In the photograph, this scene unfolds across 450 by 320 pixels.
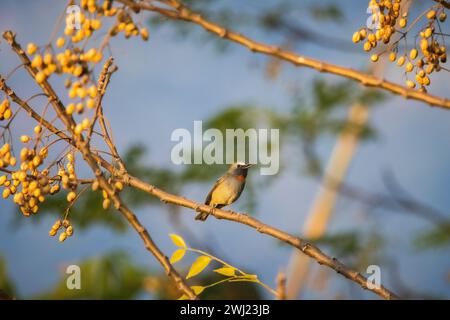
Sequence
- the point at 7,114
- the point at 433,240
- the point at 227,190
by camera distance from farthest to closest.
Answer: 1. the point at 433,240
2. the point at 227,190
3. the point at 7,114

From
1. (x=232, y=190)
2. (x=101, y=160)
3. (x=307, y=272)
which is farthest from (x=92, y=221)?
(x=101, y=160)

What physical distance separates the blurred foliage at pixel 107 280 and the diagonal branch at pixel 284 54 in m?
2.75

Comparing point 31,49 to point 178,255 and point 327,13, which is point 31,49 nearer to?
point 178,255

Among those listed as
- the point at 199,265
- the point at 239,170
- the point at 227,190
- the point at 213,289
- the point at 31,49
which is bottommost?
the point at 199,265

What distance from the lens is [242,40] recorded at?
2.02 feet

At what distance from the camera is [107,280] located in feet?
13.7

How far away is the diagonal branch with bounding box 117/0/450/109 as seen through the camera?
1.93ft

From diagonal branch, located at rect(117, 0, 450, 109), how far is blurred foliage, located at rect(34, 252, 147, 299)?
2746 millimetres

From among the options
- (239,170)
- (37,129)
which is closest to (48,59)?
(37,129)

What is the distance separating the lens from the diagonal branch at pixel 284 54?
0.59m

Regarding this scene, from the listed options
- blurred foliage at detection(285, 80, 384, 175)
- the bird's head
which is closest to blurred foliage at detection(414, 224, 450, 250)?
blurred foliage at detection(285, 80, 384, 175)

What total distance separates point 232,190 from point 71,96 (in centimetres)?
158

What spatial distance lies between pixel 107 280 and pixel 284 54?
3.78m

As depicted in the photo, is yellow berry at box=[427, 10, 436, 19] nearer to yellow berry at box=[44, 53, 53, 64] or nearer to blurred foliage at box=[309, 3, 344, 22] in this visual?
yellow berry at box=[44, 53, 53, 64]
